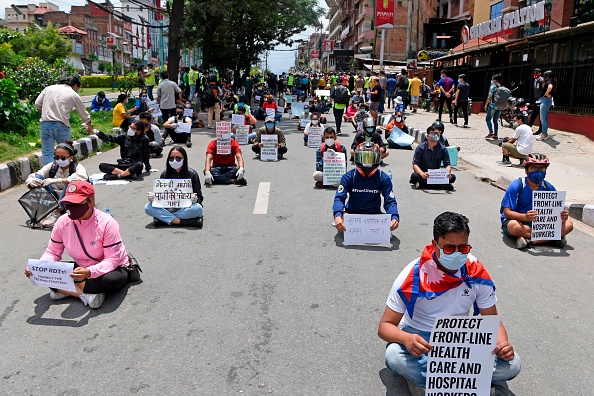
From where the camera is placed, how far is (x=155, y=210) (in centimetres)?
812

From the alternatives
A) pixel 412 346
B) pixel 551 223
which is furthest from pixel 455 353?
pixel 551 223

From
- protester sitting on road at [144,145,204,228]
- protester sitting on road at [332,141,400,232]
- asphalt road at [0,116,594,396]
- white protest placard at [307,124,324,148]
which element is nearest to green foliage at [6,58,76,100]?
white protest placard at [307,124,324,148]

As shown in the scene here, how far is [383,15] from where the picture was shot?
114 feet

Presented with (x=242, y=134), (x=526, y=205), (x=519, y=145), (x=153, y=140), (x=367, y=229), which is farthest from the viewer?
(x=242, y=134)

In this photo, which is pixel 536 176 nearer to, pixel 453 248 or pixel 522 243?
pixel 522 243

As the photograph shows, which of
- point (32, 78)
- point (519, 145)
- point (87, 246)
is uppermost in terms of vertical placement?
point (32, 78)

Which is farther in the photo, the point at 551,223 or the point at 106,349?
the point at 551,223

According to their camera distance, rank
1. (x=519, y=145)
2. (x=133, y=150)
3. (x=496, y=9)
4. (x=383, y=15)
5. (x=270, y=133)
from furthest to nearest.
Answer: (x=383, y=15), (x=496, y=9), (x=270, y=133), (x=519, y=145), (x=133, y=150)

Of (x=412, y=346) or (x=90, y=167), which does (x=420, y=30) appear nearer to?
(x=90, y=167)

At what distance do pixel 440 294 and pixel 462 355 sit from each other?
441mm

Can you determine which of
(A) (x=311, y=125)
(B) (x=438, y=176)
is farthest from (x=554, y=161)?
(A) (x=311, y=125)

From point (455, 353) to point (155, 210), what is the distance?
18.5 feet

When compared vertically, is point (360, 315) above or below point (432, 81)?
below

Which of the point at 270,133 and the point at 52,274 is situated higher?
the point at 270,133
